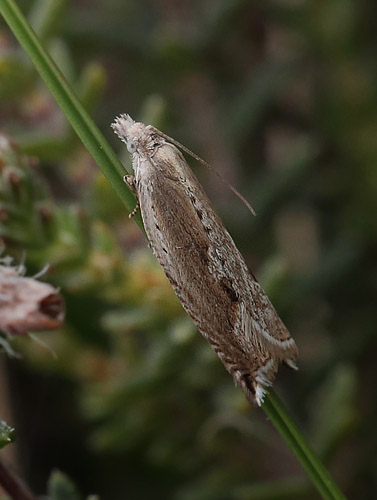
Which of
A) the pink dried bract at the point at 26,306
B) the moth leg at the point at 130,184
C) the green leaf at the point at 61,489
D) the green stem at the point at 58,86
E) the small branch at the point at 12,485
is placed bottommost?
the green leaf at the point at 61,489

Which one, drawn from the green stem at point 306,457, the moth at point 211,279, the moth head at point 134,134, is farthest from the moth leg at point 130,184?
the green stem at point 306,457

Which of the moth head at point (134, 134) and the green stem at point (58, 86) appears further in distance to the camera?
the moth head at point (134, 134)

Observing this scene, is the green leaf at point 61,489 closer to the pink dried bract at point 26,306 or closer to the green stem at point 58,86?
the pink dried bract at point 26,306

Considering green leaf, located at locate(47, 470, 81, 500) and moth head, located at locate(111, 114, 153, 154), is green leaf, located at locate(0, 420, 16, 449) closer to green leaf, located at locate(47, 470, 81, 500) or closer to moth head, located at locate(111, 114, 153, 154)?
green leaf, located at locate(47, 470, 81, 500)

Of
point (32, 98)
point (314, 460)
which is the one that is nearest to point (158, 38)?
point (32, 98)

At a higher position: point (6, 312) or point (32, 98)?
point (32, 98)

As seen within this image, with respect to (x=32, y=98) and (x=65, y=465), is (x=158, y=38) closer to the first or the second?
(x=32, y=98)

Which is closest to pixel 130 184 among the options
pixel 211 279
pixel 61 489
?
pixel 211 279

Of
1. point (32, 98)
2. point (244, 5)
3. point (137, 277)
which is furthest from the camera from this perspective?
point (244, 5)
